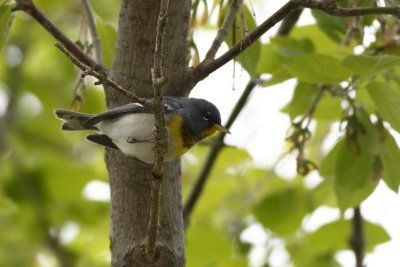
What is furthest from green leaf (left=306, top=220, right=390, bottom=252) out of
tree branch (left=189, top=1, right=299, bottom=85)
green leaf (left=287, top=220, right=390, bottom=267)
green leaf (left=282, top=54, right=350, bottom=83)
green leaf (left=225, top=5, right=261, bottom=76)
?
tree branch (left=189, top=1, right=299, bottom=85)

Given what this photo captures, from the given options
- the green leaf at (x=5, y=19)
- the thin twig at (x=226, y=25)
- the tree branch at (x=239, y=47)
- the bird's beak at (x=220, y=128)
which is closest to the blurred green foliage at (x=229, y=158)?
the green leaf at (x=5, y=19)

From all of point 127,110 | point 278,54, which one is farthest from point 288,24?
point 127,110

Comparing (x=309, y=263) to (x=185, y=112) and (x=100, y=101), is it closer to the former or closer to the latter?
(x=185, y=112)

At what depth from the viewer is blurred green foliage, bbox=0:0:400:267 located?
2979 millimetres

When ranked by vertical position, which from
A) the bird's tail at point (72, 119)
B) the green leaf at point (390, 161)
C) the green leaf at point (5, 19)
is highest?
the green leaf at point (5, 19)

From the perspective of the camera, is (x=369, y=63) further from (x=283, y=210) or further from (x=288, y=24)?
(x=283, y=210)

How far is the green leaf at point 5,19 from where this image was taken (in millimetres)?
2846

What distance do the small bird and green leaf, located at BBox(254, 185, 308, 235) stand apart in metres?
0.75

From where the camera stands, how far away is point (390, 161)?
9.89 ft

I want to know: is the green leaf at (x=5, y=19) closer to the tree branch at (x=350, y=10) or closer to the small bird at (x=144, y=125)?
the small bird at (x=144, y=125)

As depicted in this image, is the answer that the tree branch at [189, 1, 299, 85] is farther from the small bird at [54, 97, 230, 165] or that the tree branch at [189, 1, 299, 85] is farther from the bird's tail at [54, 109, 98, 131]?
the bird's tail at [54, 109, 98, 131]

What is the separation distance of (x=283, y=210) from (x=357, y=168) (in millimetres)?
1198

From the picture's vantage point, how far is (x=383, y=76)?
3.12 metres

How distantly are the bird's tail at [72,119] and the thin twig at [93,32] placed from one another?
30 cm
